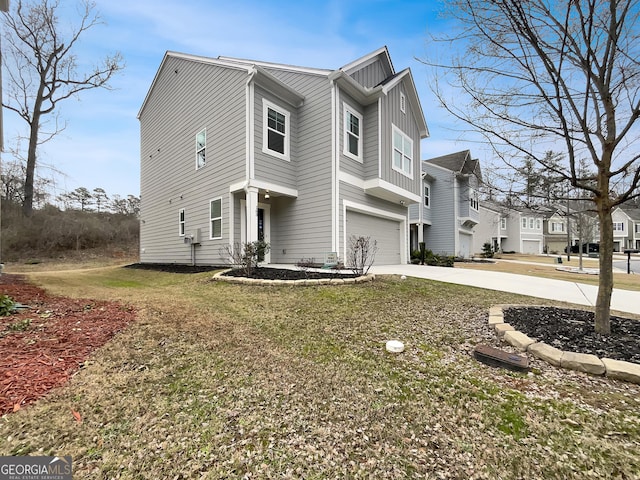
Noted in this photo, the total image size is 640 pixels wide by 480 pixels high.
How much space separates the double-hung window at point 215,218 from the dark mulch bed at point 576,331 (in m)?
8.44

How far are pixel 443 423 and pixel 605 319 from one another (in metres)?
2.88

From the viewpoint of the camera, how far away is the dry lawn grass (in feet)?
5.16

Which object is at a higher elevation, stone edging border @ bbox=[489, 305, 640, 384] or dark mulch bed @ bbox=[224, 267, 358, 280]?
dark mulch bed @ bbox=[224, 267, 358, 280]

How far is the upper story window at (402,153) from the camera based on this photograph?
1124 centimetres

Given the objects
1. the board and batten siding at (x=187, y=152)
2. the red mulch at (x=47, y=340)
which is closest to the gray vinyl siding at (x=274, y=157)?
the board and batten siding at (x=187, y=152)

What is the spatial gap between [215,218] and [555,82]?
30.4 ft

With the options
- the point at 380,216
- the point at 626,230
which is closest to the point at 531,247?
the point at 626,230

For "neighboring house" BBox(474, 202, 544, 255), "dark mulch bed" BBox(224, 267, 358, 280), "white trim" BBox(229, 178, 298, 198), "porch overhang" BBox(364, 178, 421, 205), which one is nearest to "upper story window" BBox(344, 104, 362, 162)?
"porch overhang" BBox(364, 178, 421, 205)

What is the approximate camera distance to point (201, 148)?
10938 millimetres

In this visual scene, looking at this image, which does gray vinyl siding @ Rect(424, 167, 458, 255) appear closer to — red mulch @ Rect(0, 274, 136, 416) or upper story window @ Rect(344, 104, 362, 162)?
upper story window @ Rect(344, 104, 362, 162)

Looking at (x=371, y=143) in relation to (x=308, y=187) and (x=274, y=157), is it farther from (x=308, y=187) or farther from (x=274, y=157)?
(x=274, y=157)

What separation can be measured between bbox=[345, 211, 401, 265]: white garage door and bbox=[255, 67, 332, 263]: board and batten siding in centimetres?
110

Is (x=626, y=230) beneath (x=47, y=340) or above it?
above

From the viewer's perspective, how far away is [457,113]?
3762mm
